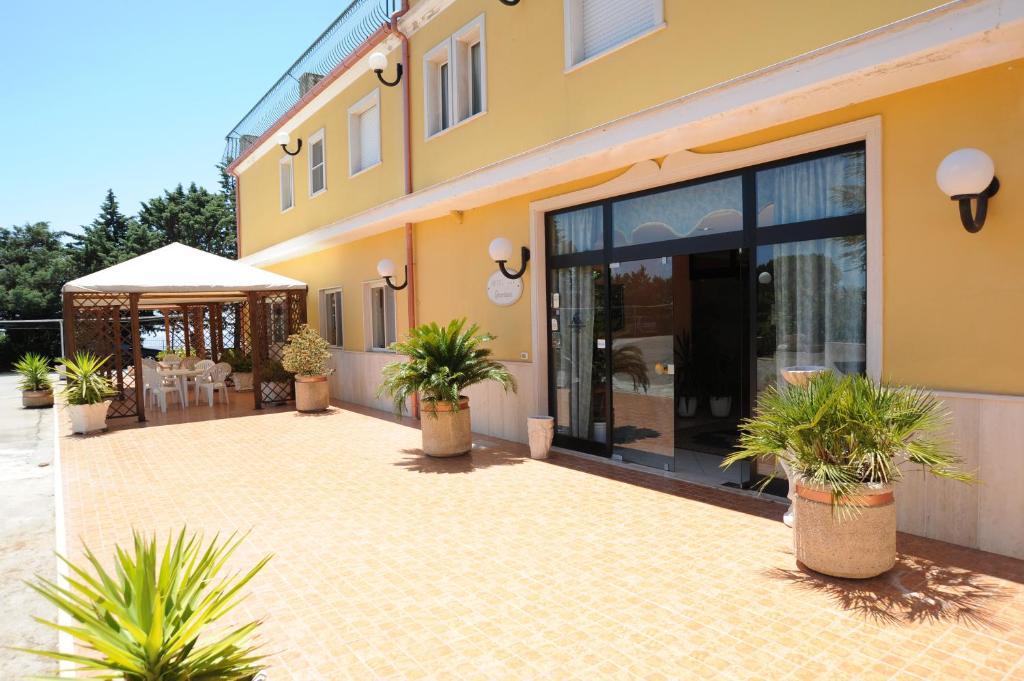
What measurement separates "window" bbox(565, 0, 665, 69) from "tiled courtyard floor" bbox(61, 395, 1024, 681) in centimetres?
485

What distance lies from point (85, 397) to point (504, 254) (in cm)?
787

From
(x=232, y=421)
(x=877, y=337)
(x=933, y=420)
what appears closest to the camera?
(x=933, y=420)

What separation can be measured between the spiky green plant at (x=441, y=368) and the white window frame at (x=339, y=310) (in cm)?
665

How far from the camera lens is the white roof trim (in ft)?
13.6

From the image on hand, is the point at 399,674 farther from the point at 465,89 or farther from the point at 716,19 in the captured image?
the point at 465,89

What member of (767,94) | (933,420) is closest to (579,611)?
(933,420)

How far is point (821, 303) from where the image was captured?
18.6 ft

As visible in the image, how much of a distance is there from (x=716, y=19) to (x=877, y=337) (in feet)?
10.6

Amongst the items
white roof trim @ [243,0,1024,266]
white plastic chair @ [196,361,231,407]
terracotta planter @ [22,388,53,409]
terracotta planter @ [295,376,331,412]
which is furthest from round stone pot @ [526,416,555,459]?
terracotta planter @ [22,388,53,409]

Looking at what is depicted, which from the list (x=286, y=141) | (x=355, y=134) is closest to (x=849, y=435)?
(x=355, y=134)

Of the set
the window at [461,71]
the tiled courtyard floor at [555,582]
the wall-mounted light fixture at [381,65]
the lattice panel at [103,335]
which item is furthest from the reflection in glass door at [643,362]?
the lattice panel at [103,335]

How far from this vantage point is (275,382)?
1403cm

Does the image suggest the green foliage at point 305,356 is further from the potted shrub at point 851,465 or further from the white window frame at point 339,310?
the potted shrub at point 851,465

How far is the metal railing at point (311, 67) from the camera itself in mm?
12422
